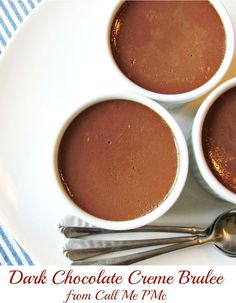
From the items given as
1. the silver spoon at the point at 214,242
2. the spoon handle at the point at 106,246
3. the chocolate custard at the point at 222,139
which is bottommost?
the silver spoon at the point at 214,242

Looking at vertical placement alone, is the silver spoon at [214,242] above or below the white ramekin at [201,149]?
below

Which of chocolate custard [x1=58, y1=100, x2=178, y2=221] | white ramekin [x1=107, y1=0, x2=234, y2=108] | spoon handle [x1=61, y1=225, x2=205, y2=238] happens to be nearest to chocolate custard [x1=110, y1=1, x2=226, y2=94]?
white ramekin [x1=107, y1=0, x2=234, y2=108]

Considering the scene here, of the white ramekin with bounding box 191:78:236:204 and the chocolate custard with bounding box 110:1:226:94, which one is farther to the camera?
the chocolate custard with bounding box 110:1:226:94

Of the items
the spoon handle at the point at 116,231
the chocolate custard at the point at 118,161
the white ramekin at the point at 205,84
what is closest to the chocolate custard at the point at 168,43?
the white ramekin at the point at 205,84

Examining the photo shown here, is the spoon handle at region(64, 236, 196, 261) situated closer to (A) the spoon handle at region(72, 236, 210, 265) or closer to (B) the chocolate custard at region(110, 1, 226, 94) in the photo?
(A) the spoon handle at region(72, 236, 210, 265)

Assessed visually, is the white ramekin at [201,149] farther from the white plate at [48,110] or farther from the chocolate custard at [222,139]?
the white plate at [48,110]

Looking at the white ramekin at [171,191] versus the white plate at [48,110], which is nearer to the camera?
the white ramekin at [171,191]
